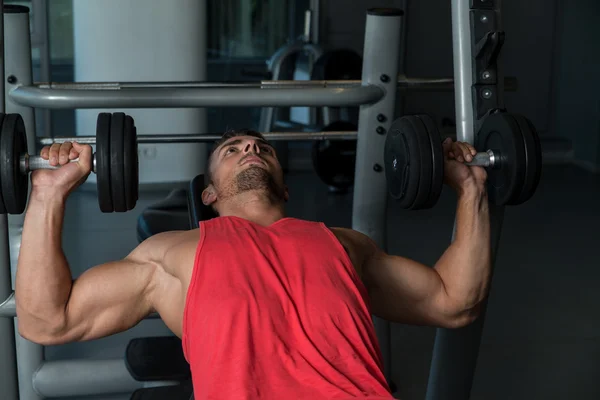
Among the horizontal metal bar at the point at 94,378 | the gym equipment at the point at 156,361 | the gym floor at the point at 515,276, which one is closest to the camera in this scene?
the gym equipment at the point at 156,361

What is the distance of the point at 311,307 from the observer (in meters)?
1.52

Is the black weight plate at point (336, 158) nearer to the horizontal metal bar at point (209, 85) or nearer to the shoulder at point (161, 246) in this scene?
the horizontal metal bar at point (209, 85)

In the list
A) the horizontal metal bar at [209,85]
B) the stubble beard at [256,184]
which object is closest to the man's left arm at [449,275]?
the stubble beard at [256,184]

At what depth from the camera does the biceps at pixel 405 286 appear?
70.7 inches

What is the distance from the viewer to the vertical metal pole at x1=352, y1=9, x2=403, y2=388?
2092 millimetres

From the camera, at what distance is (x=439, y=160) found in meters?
1.61

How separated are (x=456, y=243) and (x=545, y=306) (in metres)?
1.66

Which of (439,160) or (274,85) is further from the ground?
(274,85)

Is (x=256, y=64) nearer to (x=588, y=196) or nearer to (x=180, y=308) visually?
(x=588, y=196)

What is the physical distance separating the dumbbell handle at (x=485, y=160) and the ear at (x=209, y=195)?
1.97ft

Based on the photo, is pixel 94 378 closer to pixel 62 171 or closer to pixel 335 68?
pixel 62 171

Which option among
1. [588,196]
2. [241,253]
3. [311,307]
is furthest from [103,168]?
[588,196]

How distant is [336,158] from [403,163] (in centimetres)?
289

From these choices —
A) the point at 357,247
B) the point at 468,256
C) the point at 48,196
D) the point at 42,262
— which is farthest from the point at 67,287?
the point at 468,256
